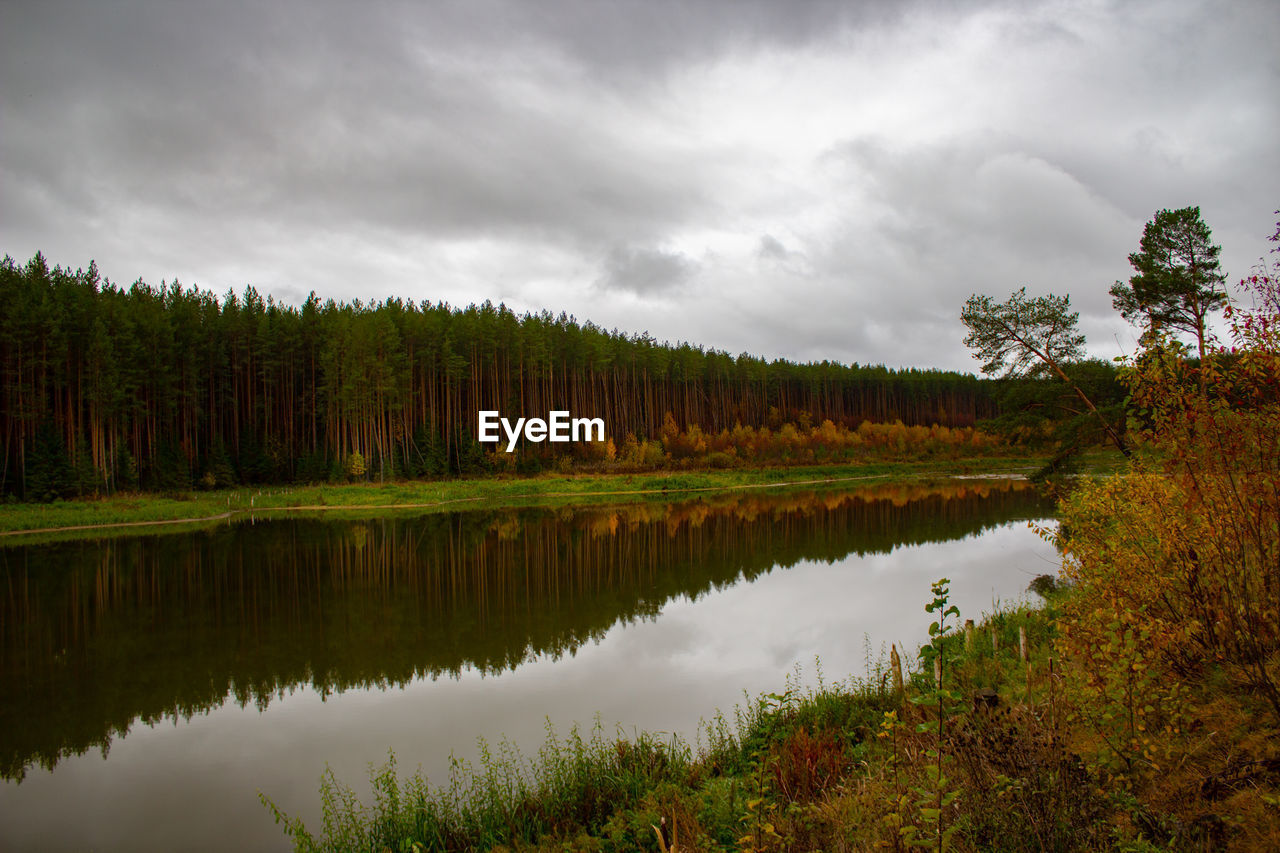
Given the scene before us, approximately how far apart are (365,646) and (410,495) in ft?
114

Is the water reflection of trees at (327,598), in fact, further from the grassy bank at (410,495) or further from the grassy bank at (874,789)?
the grassy bank at (410,495)

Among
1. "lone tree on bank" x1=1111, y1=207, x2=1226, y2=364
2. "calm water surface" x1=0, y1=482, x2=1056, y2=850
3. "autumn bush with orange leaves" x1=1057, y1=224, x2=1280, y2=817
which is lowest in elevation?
"calm water surface" x1=0, y1=482, x2=1056, y2=850

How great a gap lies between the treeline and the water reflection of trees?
19.3m

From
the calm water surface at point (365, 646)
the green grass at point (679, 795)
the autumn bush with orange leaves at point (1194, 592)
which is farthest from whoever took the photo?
the calm water surface at point (365, 646)

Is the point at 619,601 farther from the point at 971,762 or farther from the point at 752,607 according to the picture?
the point at 971,762

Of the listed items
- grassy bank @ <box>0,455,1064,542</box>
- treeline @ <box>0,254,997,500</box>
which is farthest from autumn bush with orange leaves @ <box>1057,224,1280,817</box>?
treeline @ <box>0,254,997,500</box>

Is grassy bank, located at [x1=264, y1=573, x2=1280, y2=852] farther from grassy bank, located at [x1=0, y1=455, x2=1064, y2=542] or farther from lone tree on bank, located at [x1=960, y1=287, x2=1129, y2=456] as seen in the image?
grassy bank, located at [x1=0, y1=455, x2=1064, y2=542]

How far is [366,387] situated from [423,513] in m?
19.3

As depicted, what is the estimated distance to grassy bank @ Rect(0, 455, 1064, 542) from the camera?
35031mm

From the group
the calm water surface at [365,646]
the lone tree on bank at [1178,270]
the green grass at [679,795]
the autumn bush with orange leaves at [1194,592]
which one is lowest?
the calm water surface at [365,646]

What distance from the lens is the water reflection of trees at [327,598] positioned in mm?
11883

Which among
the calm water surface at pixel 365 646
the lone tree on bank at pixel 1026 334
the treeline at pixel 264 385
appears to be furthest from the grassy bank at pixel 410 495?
the lone tree on bank at pixel 1026 334

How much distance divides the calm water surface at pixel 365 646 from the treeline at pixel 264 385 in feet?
69.9

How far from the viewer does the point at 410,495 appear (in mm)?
47562
